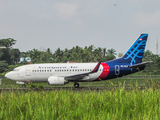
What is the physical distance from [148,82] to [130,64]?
1772cm

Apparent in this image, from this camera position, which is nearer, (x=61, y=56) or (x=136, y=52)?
(x=136, y=52)

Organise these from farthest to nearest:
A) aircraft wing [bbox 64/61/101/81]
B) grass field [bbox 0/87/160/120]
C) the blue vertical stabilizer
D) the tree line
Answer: the tree line, the blue vertical stabilizer, aircraft wing [bbox 64/61/101/81], grass field [bbox 0/87/160/120]

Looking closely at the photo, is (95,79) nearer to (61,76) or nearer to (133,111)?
(61,76)

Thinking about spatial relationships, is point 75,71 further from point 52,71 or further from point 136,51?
point 136,51

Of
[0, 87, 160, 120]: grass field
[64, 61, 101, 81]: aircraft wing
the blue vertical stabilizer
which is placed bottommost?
[0, 87, 160, 120]: grass field

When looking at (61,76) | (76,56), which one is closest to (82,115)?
(61,76)

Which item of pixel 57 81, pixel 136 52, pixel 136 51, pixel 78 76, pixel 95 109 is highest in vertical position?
pixel 136 51

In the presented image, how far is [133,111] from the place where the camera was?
5703mm

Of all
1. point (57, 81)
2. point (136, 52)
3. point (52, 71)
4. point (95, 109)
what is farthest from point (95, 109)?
point (136, 52)

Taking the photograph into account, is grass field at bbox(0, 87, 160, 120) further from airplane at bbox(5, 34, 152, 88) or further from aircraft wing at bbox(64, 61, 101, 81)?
airplane at bbox(5, 34, 152, 88)

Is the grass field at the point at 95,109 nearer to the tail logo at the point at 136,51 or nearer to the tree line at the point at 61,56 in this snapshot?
the tail logo at the point at 136,51

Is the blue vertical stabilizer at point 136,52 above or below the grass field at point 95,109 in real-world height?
above

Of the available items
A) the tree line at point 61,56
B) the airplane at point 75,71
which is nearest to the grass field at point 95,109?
the airplane at point 75,71

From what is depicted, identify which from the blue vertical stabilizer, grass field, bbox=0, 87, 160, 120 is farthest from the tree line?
grass field, bbox=0, 87, 160, 120
